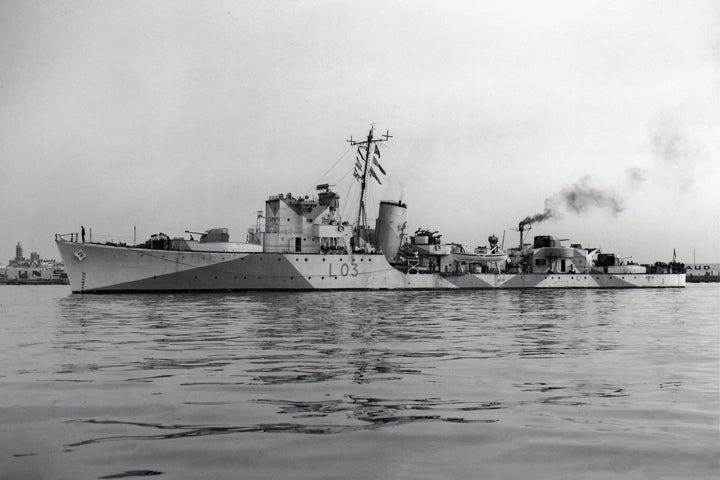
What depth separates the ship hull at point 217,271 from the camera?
31656 millimetres

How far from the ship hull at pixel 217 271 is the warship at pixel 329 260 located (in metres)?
0.05

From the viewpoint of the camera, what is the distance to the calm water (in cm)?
375

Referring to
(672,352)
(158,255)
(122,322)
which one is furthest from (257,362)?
(158,255)

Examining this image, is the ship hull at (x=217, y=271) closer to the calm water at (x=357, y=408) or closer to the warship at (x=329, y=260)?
the warship at (x=329, y=260)

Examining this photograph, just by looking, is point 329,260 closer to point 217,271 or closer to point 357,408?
point 217,271

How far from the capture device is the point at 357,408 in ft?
17.1

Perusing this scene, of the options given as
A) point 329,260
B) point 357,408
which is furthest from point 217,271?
point 357,408

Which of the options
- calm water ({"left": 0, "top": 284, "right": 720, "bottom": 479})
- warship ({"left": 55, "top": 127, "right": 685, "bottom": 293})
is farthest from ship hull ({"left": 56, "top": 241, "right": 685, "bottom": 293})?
calm water ({"left": 0, "top": 284, "right": 720, "bottom": 479})

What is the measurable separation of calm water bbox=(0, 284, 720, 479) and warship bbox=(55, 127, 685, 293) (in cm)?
2180

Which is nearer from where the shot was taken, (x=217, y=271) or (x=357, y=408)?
(x=357, y=408)

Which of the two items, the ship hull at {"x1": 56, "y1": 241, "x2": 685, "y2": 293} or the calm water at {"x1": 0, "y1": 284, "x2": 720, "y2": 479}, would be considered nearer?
the calm water at {"x1": 0, "y1": 284, "x2": 720, "y2": 479}

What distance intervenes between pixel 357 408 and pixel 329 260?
31.3 metres

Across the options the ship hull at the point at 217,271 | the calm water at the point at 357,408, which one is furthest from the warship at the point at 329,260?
the calm water at the point at 357,408

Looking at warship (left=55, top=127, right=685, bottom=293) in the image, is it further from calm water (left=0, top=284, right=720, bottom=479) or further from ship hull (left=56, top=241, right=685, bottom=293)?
calm water (left=0, top=284, right=720, bottom=479)
